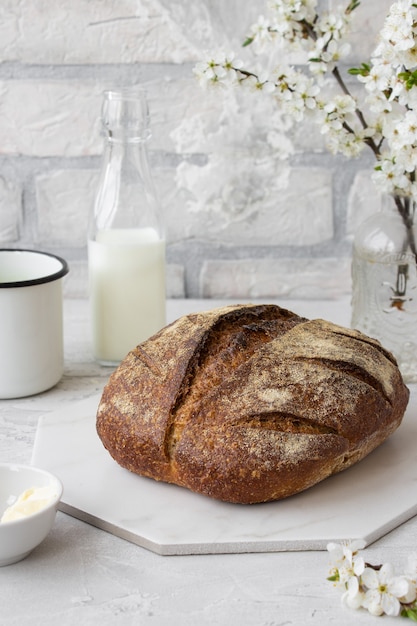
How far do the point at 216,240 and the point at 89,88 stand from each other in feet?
1.17

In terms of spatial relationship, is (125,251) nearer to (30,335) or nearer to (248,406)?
(30,335)

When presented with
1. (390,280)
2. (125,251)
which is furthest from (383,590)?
(125,251)

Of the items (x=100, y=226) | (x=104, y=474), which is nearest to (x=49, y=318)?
(x=100, y=226)

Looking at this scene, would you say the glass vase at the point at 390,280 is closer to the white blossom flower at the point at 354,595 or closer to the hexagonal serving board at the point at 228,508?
the hexagonal serving board at the point at 228,508

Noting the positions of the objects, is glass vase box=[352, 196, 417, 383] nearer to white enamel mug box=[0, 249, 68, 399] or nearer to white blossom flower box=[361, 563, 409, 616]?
white enamel mug box=[0, 249, 68, 399]

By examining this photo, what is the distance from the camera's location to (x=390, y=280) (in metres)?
1.36

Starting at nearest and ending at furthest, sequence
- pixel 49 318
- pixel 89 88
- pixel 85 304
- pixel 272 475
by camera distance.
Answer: pixel 272 475
pixel 49 318
pixel 89 88
pixel 85 304

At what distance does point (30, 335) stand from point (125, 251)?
203 mm

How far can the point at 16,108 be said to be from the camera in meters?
1.68

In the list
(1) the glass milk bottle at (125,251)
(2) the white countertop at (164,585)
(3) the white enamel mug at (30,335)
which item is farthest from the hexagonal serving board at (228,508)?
(1) the glass milk bottle at (125,251)

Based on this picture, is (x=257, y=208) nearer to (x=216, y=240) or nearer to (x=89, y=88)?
(x=216, y=240)

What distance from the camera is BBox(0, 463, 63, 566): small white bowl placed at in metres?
0.86

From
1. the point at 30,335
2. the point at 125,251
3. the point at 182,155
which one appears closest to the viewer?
the point at 30,335

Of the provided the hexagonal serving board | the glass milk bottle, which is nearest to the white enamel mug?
the glass milk bottle
